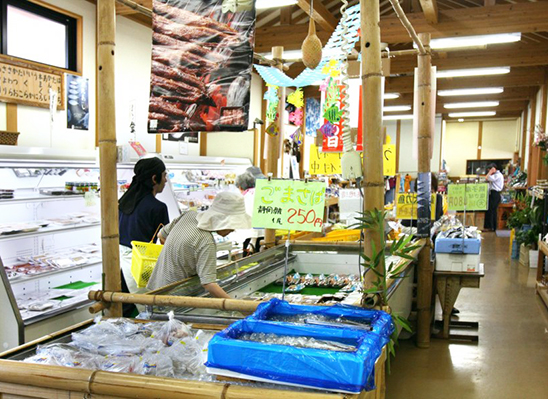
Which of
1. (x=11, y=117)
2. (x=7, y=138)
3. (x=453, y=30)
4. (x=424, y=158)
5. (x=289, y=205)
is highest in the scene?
(x=453, y=30)

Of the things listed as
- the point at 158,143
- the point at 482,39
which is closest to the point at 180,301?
the point at 158,143

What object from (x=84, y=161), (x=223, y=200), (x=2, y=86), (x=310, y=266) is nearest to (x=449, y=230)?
(x=310, y=266)

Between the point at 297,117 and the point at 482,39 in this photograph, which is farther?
the point at 482,39

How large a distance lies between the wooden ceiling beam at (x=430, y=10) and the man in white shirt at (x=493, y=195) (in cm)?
724

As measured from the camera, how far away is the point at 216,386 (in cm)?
155

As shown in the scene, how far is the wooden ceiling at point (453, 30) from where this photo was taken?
833 centimetres

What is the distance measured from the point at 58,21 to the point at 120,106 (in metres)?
1.50

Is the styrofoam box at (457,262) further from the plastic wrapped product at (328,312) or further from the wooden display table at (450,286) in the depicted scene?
the plastic wrapped product at (328,312)

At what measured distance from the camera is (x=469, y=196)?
216 inches

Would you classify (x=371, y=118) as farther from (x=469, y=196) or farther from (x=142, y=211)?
(x=469, y=196)

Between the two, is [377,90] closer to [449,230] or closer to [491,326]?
[449,230]

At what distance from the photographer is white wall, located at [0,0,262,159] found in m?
5.96

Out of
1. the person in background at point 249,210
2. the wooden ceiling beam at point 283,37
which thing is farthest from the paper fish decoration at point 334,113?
the wooden ceiling beam at point 283,37

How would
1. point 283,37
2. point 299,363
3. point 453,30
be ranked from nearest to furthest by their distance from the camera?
point 299,363 < point 453,30 < point 283,37
